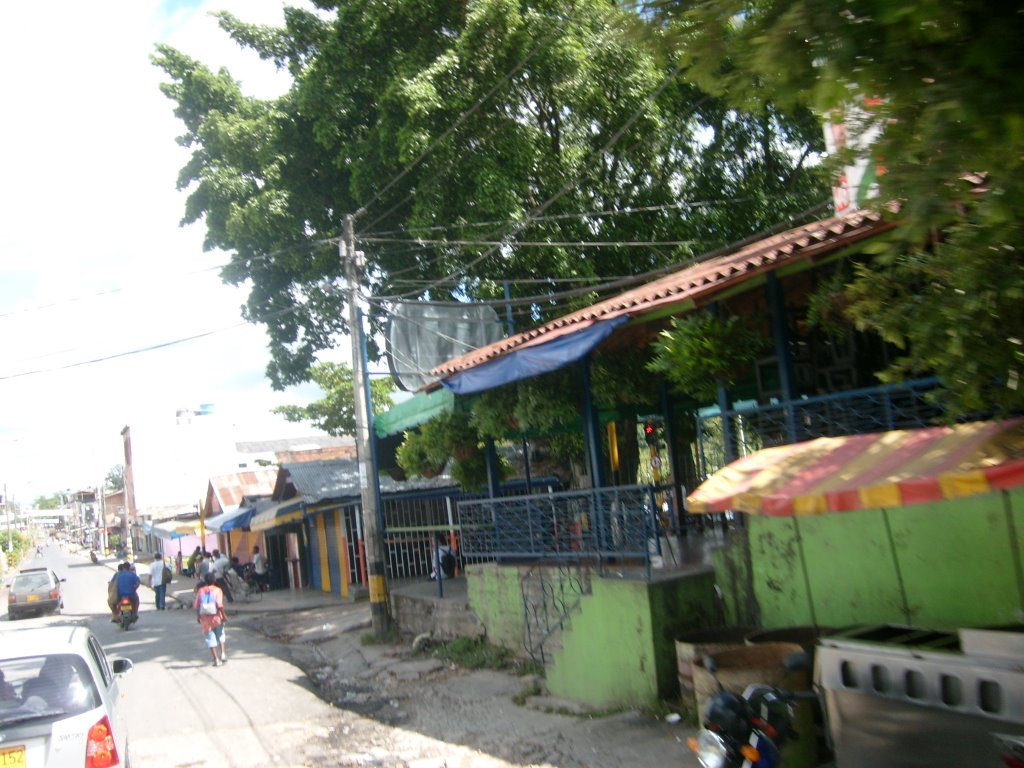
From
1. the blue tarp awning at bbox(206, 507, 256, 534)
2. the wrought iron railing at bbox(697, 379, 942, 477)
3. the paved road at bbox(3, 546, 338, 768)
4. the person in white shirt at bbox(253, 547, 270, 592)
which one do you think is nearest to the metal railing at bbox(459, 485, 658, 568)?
the wrought iron railing at bbox(697, 379, 942, 477)

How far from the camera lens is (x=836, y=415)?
7.53 meters

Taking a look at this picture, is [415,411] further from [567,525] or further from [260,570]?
[260,570]

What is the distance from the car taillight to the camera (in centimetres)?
582

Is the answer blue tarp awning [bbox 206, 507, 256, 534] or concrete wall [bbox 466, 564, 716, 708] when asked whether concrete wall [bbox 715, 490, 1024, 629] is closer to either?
concrete wall [bbox 466, 564, 716, 708]

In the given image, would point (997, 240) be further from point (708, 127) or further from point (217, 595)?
point (708, 127)

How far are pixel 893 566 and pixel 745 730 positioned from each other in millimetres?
2713

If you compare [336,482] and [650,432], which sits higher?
[650,432]

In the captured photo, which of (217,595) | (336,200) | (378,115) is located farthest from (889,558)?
(336,200)

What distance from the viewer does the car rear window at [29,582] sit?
28.0 meters


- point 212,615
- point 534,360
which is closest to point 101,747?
point 534,360

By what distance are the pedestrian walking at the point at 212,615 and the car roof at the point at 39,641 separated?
755 cm

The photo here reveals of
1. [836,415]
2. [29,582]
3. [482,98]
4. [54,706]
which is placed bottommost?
[29,582]

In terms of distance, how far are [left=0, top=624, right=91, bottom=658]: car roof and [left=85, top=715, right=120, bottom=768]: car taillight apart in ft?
2.30

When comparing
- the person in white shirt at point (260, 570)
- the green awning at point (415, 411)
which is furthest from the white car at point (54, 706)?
the person in white shirt at point (260, 570)
